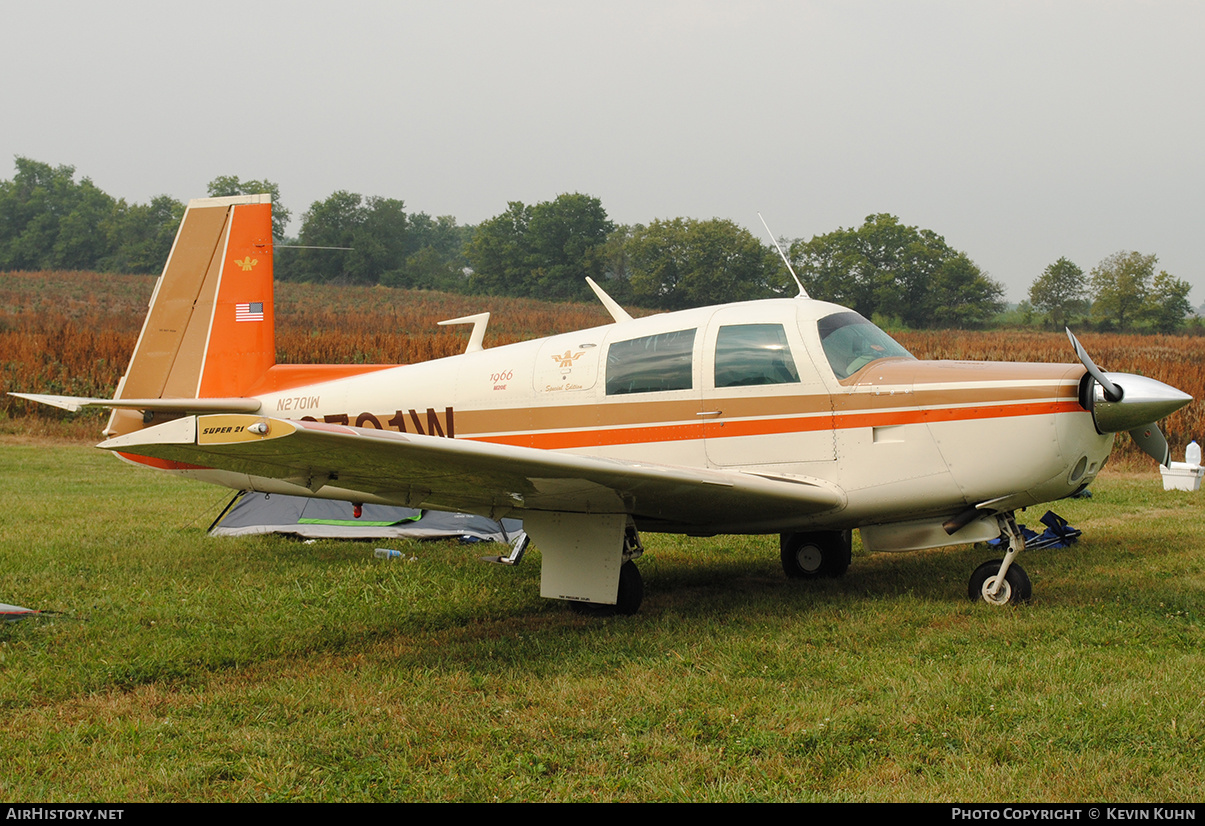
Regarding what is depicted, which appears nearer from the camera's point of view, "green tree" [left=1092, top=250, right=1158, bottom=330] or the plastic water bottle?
the plastic water bottle

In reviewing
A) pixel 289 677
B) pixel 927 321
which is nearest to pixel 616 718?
pixel 289 677

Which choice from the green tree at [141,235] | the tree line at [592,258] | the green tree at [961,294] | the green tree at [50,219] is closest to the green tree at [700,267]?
the tree line at [592,258]

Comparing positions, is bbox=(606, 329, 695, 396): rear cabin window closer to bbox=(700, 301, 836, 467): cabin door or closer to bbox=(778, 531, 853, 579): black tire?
bbox=(700, 301, 836, 467): cabin door

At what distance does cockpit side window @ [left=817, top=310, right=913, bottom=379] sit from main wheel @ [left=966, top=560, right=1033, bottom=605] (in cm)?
155

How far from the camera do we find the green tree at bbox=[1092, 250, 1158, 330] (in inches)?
2148

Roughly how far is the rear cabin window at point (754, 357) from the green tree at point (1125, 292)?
186 ft

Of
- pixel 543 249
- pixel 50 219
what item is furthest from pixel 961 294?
pixel 50 219

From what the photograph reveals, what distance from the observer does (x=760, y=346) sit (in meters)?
5.84

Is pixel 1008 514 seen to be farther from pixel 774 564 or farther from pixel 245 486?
pixel 245 486

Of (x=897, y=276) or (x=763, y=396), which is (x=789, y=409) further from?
(x=897, y=276)

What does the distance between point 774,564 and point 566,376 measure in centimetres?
275

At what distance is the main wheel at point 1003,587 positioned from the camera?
562 centimetres

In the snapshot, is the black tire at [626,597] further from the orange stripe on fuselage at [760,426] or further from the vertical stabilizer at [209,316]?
the vertical stabilizer at [209,316]

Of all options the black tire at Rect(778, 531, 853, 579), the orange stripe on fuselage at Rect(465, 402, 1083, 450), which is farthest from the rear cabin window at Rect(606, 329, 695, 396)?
the black tire at Rect(778, 531, 853, 579)
